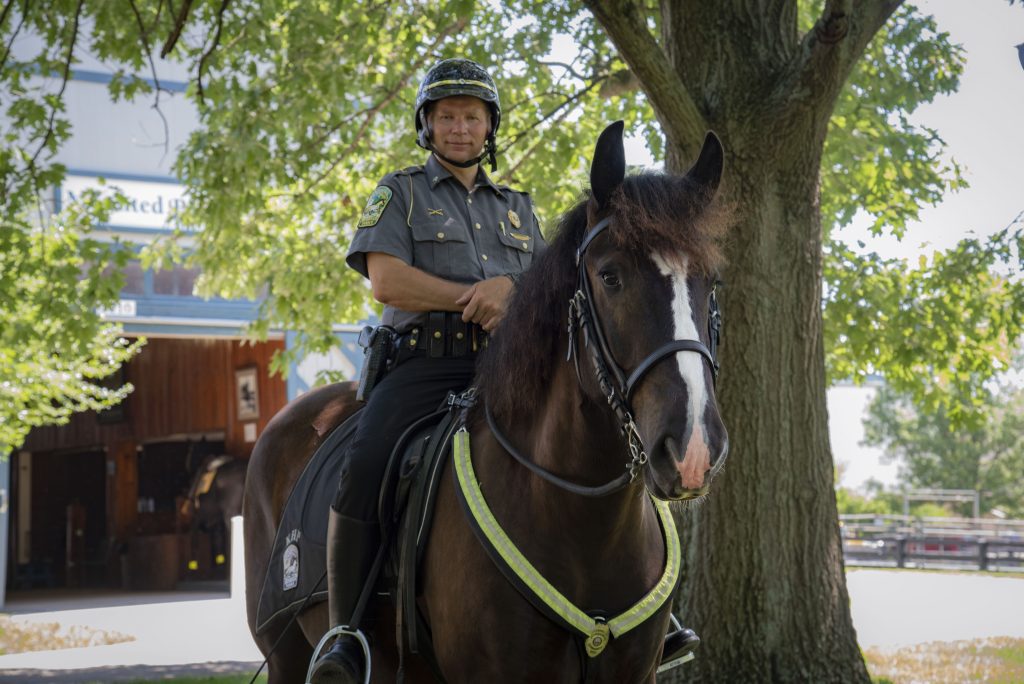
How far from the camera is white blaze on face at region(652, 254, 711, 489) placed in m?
2.48

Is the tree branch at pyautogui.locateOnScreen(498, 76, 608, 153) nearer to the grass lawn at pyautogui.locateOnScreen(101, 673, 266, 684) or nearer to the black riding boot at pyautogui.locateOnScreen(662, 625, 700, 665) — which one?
the grass lawn at pyautogui.locateOnScreen(101, 673, 266, 684)

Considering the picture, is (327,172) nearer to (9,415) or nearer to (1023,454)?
(9,415)

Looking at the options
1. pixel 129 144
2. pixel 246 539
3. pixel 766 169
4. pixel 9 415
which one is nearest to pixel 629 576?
pixel 246 539

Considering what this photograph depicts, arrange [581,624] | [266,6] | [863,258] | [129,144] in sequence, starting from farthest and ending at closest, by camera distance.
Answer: [129,144], [863,258], [266,6], [581,624]

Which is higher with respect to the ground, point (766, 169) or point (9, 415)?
point (766, 169)

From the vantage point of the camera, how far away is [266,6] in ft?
34.5

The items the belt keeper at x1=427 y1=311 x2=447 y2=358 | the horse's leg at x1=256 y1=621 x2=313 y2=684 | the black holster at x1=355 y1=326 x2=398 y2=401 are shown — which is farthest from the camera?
the horse's leg at x1=256 y1=621 x2=313 y2=684

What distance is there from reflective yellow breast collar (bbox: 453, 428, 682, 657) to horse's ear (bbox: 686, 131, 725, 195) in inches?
42.9

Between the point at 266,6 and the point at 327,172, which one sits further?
the point at 327,172

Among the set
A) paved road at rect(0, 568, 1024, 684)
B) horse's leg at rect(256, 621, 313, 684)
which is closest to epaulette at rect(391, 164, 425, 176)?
horse's leg at rect(256, 621, 313, 684)

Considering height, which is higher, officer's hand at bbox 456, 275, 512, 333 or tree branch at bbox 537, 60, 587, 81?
tree branch at bbox 537, 60, 587, 81

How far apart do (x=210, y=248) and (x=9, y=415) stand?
598 centimetres

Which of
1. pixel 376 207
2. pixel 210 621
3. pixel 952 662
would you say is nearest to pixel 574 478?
pixel 376 207

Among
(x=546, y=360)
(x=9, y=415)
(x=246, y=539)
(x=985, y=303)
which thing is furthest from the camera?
(x=9, y=415)
